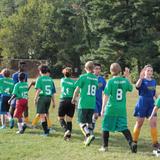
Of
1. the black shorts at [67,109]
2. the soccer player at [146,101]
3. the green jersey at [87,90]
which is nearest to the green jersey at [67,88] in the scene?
the black shorts at [67,109]

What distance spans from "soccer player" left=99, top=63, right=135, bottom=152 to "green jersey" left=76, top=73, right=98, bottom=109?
39.3 inches

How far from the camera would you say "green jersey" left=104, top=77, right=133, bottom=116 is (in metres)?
10.3

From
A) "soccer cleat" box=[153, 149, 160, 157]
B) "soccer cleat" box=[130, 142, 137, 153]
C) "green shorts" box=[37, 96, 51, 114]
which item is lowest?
"soccer cleat" box=[153, 149, 160, 157]

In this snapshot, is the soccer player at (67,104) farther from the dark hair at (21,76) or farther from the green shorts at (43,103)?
the dark hair at (21,76)

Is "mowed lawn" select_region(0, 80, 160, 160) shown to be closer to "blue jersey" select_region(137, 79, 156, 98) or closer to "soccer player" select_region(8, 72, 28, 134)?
"soccer player" select_region(8, 72, 28, 134)

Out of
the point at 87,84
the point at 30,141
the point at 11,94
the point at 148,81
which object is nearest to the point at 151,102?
the point at 148,81

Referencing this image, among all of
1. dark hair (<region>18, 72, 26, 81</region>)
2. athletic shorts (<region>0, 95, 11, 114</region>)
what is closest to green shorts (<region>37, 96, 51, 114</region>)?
dark hair (<region>18, 72, 26, 81</region>)

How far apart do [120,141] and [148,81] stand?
2.25 meters

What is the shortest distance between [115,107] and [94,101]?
1.27 meters

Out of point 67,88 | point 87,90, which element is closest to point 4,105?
point 67,88

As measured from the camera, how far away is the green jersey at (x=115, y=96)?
10312 mm

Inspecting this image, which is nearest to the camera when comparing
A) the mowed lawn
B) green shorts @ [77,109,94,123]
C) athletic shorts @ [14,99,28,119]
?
the mowed lawn

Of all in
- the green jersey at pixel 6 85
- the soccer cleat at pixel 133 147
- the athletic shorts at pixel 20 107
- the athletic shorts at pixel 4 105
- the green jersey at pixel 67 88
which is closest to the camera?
the soccer cleat at pixel 133 147

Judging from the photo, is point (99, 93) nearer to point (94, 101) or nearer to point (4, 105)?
point (94, 101)
